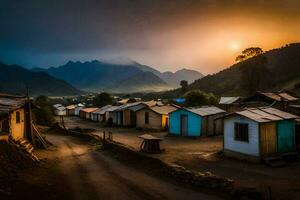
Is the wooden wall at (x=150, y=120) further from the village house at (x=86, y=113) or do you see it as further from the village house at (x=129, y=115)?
the village house at (x=86, y=113)

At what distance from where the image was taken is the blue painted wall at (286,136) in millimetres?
26906

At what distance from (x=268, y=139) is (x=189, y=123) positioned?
18892mm

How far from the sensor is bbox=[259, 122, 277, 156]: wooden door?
2584 cm

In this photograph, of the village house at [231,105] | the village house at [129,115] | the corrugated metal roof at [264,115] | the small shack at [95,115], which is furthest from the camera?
the small shack at [95,115]

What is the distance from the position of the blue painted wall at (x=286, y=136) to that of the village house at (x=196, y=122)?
15.1m

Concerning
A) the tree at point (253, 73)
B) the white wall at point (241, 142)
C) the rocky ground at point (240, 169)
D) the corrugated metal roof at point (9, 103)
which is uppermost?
the tree at point (253, 73)

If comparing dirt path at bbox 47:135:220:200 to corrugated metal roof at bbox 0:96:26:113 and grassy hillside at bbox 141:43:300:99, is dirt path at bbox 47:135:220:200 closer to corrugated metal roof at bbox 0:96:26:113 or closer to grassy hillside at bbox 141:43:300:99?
corrugated metal roof at bbox 0:96:26:113

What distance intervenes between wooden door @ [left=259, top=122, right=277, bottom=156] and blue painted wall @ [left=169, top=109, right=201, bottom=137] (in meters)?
17.3

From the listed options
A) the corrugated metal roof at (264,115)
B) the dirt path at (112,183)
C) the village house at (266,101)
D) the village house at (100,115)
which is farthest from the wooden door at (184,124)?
the village house at (100,115)

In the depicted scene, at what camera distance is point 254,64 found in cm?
9425

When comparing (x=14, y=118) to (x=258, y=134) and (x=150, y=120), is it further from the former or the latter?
(x=150, y=120)

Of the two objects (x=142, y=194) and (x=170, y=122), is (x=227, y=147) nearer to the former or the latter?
(x=142, y=194)

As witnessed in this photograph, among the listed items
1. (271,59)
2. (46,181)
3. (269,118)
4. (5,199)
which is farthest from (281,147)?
(271,59)

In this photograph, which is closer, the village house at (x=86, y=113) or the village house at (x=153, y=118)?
the village house at (x=153, y=118)
